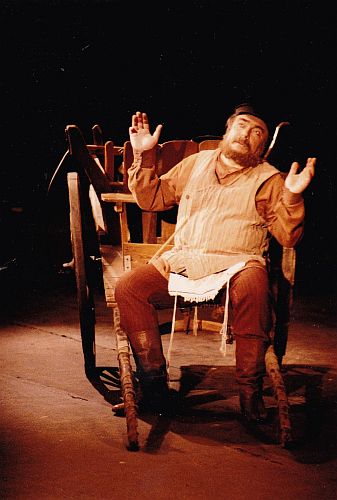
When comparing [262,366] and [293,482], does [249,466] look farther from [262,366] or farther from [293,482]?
[262,366]

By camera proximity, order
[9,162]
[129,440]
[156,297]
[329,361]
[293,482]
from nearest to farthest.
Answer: [293,482]
[129,440]
[156,297]
[329,361]
[9,162]

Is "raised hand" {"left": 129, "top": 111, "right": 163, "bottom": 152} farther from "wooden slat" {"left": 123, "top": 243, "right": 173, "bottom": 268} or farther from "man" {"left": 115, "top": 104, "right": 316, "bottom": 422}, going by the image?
"wooden slat" {"left": 123, "top": 243, "right": 173, "bottom": 268}

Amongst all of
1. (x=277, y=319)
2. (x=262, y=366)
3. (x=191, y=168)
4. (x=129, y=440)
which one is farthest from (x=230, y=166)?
(x=129, y=440)

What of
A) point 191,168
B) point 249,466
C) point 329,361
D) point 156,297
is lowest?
point 329,361

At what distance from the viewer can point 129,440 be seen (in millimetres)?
3180

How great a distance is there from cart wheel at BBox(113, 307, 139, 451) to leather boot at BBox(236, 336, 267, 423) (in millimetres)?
519

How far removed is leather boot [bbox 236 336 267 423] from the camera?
11.5ft

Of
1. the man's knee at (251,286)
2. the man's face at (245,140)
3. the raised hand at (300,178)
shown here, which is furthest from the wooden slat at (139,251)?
the raised hand at (300,178)

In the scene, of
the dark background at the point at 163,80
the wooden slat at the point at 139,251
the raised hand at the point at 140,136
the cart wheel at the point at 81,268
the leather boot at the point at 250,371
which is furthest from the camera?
the dark background at the point at 163,80

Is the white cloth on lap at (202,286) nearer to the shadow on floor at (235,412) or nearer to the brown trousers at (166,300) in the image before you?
the brown trousers at (166,300)

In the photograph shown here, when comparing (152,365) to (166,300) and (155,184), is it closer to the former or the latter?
(166,300)

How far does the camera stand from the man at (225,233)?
3.53m

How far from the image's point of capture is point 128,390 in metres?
3.42

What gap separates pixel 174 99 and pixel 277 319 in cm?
529
